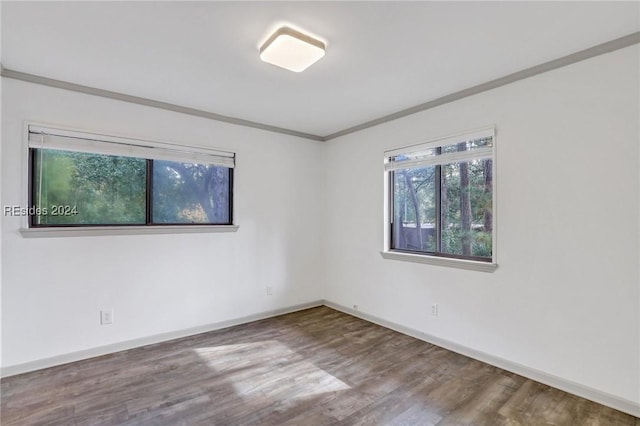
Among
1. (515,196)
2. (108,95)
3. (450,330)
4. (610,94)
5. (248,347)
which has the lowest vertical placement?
(248,347)

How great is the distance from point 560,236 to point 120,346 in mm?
3879

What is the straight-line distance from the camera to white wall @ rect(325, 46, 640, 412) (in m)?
2.01

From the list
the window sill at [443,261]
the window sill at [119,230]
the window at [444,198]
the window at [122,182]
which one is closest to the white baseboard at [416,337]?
the window sill at [443,261]

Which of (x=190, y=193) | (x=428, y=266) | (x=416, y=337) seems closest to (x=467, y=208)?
(x=428, y=266)

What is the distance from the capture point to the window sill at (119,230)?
100 inches

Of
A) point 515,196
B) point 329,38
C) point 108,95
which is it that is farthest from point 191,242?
point 515,196

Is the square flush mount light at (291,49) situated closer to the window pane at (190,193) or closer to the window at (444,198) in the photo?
the window at (444,198)

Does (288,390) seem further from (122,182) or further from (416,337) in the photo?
(122,182)

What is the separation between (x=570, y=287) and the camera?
2.23 m

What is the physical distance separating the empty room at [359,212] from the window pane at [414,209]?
0.09ft

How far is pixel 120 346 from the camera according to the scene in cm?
288

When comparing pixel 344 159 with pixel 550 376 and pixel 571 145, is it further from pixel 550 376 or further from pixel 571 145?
pixel 550 376

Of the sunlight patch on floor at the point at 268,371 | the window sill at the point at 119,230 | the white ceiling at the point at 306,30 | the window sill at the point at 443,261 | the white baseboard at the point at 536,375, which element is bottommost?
the sunlight patch on floor at the point at 268,371

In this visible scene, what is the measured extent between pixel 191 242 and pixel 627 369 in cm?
373
